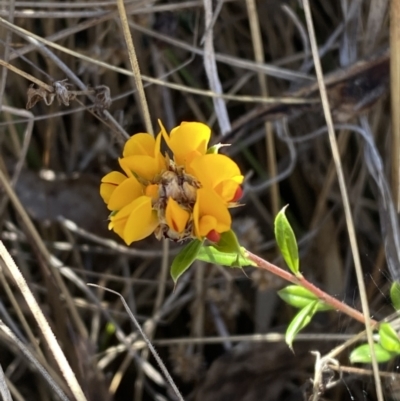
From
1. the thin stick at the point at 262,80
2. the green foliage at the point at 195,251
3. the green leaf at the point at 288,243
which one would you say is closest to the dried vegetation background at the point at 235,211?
the thin stick at the point at 262,80

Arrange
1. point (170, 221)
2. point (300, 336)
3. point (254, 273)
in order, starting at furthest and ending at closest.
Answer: point (254, 273) < point (300, 336) < point (170, 221)

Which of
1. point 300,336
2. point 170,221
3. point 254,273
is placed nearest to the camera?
point 170,221

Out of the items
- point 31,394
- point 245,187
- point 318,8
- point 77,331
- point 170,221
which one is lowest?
point 31,394

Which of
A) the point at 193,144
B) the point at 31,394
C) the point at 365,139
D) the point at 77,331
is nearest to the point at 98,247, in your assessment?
the point at 77,331

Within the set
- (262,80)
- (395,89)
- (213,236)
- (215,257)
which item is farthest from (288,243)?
(262,80)

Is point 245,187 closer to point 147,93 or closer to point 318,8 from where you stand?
point 147,93

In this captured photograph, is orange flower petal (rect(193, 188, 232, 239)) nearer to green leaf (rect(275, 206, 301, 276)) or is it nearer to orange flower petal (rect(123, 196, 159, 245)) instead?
orange flower petal (rect(123, 196, 159, 245))

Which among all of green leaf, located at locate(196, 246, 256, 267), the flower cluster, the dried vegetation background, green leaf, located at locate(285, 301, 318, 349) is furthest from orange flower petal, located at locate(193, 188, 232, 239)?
the dried vegetation background
